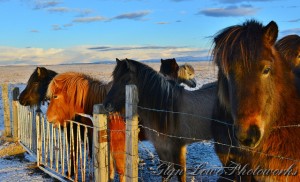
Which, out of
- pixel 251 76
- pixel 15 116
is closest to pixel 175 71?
pixel 15 116

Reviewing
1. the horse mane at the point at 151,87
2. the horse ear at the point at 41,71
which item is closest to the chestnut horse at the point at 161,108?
the horse mane at the point at 151,87

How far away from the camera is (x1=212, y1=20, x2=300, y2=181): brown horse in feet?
7.54

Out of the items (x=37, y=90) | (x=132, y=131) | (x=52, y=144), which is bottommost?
(x=52, y=144)

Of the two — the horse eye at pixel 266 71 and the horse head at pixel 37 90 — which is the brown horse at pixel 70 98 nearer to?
the horse head at pixel 37 90

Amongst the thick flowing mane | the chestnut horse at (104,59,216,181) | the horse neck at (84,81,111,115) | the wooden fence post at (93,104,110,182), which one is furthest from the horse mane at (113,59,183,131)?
the thick flowing mane

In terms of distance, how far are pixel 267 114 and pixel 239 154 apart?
0.70 m

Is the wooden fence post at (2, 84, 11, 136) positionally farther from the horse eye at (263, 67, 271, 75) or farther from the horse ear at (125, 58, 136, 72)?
the horse eye at (263, 67, 271, 75)

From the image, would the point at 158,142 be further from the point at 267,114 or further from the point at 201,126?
the point at 267,114

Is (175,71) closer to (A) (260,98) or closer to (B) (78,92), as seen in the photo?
(B) (78,92)

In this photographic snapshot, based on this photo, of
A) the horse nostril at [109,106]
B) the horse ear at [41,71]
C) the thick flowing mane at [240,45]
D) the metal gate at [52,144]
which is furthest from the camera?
the horse ear at [41,71]

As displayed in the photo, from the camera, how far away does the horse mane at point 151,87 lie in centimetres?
457

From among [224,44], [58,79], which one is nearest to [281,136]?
[224,44]

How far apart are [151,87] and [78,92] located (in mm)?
1781

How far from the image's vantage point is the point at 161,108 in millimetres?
4566
